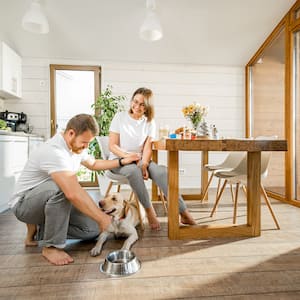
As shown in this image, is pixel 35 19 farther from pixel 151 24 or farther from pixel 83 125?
pixel 83 125

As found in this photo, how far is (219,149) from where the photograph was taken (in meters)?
1.85

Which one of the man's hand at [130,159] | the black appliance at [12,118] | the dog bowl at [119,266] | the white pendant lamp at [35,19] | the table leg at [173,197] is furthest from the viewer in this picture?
the black appliance at [12,118]

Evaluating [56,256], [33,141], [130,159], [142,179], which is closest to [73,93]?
[33,141]

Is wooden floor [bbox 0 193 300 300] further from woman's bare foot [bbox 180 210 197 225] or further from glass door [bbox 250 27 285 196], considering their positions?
glass door [bbox 250 27 285 196]

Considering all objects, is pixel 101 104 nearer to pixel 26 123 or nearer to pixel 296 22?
pixel 26 123

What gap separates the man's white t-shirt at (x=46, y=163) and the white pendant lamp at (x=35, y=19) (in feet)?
6.96

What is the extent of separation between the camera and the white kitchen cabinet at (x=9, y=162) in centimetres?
277

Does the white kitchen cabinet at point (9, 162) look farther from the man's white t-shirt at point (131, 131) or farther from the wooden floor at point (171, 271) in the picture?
the man's white t-shirt at point (131, 131)

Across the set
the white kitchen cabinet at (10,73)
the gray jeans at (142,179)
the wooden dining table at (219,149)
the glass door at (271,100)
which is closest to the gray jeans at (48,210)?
the gray jeans at (142,179)

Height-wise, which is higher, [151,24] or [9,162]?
[151,24]

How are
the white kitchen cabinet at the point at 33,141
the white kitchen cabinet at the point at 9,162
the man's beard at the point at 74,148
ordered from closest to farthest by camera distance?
the man's beard at the point at 74,148 < the white kitchen cabinet at the point at 9,162 < the white kitchen cabinet at the point at 33,141

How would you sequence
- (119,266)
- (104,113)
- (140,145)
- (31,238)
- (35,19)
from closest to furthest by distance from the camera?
(119,266) → (31,238) → (140,145) → (35,19) → (104,113)

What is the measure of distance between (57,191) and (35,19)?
243 cm

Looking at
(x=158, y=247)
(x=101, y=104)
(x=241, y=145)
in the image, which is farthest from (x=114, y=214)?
(x=101, y=104)
